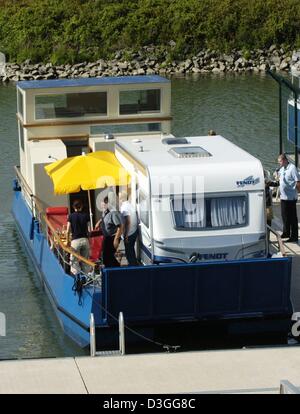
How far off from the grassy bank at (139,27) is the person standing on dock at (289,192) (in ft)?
119

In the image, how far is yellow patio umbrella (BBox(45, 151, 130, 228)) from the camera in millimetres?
18172

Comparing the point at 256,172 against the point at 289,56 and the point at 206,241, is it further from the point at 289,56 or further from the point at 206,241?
the point at 289,56

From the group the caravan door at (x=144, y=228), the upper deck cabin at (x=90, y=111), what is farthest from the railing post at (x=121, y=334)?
the upper deck cabin at (x=90, y=111)

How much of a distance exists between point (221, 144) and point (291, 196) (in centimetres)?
229

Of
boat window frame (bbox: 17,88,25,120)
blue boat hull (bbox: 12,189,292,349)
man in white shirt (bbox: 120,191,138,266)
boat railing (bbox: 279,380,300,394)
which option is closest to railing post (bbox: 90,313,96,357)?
blue boat hull (bbox: 12,189,292,349)

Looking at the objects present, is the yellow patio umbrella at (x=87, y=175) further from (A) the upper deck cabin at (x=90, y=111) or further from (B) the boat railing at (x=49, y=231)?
(A) the upper deck cabin at (x=90, y=111)

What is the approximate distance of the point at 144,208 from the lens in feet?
54.7

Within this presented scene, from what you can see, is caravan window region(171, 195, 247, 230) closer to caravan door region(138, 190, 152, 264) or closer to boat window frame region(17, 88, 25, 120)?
caravan door region(138, 190, 152, 264)

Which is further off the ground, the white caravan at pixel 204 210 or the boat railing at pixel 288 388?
the white caravan at pixel 204 210

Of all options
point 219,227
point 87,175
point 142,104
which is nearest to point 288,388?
point 219,227

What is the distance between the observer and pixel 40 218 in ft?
66.9

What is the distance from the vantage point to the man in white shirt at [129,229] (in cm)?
1689

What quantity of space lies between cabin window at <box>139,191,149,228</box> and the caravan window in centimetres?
46
